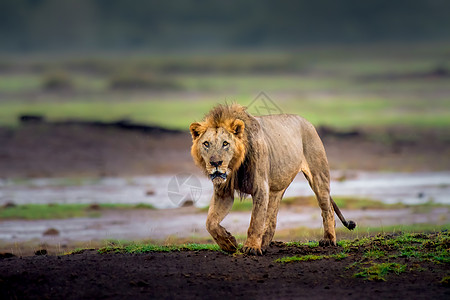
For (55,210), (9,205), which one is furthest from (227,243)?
(9,205)

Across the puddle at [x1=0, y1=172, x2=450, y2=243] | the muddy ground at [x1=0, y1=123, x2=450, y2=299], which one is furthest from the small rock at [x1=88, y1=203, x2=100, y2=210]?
the muddy ground at [x1=0, y1=123, x2=450, y2=299]

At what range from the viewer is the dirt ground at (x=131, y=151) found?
2343cm

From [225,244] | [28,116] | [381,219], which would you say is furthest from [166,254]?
[28,116]

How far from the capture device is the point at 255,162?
9211 millimetres

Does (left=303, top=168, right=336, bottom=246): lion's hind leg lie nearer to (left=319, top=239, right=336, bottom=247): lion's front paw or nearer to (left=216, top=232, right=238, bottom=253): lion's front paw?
(left=319, top=239, right=336, bottom=247): lion's front paw

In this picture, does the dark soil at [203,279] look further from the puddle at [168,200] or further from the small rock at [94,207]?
the small rock at [94,207]

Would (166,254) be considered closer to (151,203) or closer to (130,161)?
(151,203)

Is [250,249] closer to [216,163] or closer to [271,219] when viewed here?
[271,219]

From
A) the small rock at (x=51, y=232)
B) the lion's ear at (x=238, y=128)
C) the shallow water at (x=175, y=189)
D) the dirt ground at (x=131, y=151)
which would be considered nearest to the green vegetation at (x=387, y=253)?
the lion's ear at (x=238, y=128)

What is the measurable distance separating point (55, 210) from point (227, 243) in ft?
26.3

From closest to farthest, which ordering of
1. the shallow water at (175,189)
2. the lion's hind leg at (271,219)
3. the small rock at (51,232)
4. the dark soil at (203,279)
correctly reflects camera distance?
the dark soil at (203,279), the lion's hind leg at (271,219), the small rock at (51,232), the shallow water at (175,189)

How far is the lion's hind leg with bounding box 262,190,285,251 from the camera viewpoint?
9.90m

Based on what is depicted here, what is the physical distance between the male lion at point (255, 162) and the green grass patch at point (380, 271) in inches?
56.0

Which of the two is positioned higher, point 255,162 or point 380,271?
point 255,162
